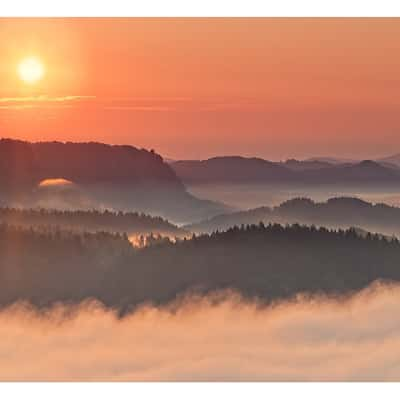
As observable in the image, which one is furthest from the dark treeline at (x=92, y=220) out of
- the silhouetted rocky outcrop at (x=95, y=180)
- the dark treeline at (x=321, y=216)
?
the dark treeline at (x=321, y=216)

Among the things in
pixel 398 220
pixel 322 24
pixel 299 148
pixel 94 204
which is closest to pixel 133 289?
pixel 94 204

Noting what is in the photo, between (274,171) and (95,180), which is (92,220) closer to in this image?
(95,180)

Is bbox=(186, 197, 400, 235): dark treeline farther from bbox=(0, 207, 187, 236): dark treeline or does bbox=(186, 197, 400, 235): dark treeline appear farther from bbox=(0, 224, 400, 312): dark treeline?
bbox=(0, 207, 187, 236): dark treeline

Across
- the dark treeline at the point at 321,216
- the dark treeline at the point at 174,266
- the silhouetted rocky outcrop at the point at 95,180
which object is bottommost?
the dark treeline at the point at 174,266

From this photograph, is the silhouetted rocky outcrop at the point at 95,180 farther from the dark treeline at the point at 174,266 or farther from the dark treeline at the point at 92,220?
the dark treeline at the point at 174,266

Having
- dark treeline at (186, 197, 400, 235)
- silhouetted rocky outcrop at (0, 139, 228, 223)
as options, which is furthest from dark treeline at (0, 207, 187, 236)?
dark treeline at (186, 197, 400, 235)

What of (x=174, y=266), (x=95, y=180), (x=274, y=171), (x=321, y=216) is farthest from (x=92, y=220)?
(x=321, y=216)
